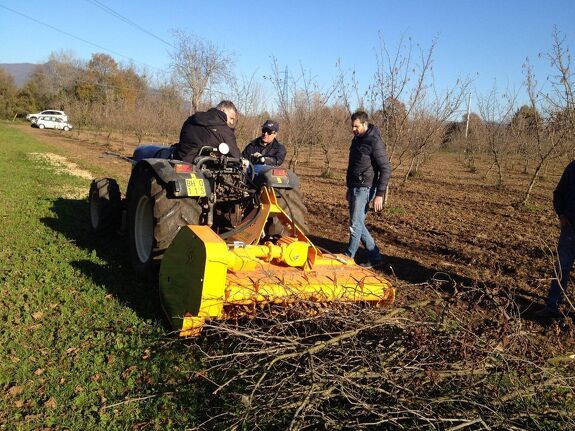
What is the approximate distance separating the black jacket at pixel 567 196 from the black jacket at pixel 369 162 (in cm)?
170

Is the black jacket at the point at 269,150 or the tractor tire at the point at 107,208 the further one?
the black jacket at the point at 269,150

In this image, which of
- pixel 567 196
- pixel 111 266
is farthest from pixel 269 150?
pixel 567 196

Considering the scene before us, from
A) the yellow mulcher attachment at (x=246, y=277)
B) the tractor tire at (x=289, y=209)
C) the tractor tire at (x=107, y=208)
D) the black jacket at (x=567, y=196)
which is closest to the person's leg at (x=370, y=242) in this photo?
the tractor tire at (x=289, y=209)

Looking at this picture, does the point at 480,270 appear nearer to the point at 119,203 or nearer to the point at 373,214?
the point at 373,214

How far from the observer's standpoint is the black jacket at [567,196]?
458cm

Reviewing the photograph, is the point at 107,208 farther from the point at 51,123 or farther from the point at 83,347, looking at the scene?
the point at 51,123

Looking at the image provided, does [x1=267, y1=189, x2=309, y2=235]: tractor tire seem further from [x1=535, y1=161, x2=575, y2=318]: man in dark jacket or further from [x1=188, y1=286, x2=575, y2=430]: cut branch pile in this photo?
[x1=535, y1=161, x2=575, y2=318]: man in dark jacket

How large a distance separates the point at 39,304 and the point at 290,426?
2.66 m

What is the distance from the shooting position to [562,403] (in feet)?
8.55

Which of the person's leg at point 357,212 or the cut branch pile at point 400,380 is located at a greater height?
the person's leg at point 357,212

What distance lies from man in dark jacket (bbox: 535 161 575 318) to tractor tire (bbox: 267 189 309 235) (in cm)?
247

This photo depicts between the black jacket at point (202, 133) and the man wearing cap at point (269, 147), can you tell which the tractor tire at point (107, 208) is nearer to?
the black jacket at point (202, 133)

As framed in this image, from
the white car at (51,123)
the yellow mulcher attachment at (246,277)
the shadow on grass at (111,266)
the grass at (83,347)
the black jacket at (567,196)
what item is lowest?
the grass at (83,347)

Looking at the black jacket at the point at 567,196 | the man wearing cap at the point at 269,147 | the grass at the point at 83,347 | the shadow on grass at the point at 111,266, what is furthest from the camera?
the man wearing cap at the point at 269,147
